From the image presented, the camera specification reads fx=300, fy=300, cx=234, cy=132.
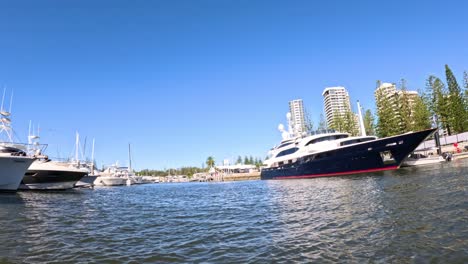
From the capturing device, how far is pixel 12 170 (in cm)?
2844

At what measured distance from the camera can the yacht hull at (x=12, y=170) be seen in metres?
27.5

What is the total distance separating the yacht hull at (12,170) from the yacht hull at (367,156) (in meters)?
36.1

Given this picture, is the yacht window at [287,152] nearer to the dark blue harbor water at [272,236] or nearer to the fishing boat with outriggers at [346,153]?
the fishing boat with outriggers at [346,153]

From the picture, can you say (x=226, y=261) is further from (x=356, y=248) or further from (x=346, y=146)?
(x=346, y=146)

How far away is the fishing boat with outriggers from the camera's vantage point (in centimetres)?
3928

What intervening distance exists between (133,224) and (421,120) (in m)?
71.8

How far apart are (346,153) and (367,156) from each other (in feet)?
8.77

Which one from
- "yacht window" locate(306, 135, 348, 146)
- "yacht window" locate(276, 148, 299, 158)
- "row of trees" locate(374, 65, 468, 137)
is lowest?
"yacht window" locate(276, 148, 299, 158)

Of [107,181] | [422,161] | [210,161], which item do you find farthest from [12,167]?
[210,161]

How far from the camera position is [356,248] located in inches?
293

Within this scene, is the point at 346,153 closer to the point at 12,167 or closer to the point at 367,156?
the point at 367,156

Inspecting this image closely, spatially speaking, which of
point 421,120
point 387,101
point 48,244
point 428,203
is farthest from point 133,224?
point 421,120

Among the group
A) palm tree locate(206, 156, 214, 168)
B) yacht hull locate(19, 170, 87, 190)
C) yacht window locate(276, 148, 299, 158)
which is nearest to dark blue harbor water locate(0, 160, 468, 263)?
yacht hull locate(19, 170, 87, 190)

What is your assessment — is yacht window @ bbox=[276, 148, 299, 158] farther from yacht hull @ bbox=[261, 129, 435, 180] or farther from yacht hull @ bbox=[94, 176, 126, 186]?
yacht hull @ bbox=[94, 176, 126, 186]
